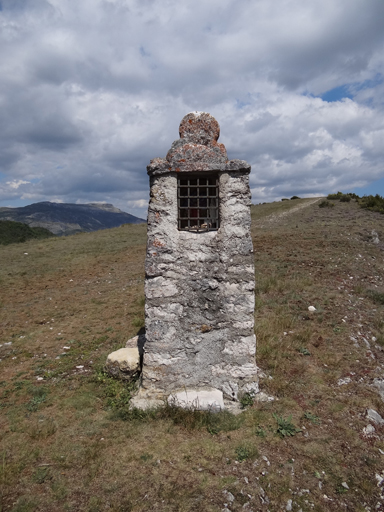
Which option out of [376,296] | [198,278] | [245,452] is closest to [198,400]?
[245,452]

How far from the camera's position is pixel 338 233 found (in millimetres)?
17172

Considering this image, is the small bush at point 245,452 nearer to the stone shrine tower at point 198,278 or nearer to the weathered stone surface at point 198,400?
the weathered stone surface at point 198,400

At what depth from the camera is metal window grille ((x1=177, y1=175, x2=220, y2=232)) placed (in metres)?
5.08

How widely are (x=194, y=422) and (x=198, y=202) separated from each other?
3.41m

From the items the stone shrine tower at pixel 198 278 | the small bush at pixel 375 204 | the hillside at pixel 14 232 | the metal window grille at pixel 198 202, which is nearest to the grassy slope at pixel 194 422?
the stone shrine tower at pixel 198 278

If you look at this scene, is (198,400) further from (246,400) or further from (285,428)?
(285,428)

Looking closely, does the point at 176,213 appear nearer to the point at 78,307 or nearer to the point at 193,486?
the point at 193,486

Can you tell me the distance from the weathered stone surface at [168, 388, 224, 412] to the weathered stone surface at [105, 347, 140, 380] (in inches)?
38.1

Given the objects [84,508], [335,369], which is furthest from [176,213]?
[335,369]

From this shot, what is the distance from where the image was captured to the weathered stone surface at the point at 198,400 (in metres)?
4.76

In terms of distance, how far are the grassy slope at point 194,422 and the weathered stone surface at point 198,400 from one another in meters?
0.23

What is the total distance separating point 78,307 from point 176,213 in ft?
23.2

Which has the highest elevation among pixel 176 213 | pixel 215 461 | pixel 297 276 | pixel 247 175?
pixel 247 175

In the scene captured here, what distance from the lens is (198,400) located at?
189 inches
